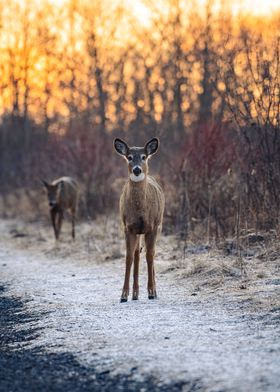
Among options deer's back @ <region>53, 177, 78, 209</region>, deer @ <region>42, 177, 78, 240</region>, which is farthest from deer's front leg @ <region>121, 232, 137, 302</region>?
deer's back @ <region>53, 177, 78, 209</region>

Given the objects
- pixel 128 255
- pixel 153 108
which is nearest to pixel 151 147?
pixel 128 255

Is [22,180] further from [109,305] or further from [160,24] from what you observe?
Answer: [109,305]

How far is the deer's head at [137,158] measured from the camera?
10.5 meters

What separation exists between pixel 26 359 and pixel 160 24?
93.9 feet

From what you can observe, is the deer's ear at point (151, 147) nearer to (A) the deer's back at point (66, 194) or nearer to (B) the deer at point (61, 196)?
(B) the deer at point (61, 196)

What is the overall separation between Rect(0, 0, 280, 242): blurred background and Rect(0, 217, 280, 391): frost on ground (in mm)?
1977

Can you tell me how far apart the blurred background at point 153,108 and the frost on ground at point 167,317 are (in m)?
1.98

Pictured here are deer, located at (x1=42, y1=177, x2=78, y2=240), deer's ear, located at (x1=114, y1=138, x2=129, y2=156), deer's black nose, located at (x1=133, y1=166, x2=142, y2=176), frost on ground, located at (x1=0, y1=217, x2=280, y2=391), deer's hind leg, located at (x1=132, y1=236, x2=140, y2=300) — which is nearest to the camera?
frost on ground, located at (x1=0, y1=217, x2=280, y2=391)

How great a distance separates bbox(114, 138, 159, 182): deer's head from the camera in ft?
34.5

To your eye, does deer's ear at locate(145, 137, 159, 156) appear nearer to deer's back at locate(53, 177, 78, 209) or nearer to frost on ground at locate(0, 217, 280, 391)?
frost on ground at locate(0, 217, 280, 391)

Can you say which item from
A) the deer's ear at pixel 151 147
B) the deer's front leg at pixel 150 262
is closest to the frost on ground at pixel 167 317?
the deer's front leg at pixel 150 262

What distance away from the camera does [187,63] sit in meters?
33.8

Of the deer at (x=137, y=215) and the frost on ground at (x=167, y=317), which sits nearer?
the frost on ground at (x=167, y=317)

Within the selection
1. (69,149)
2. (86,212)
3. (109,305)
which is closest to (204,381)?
(109,305)
